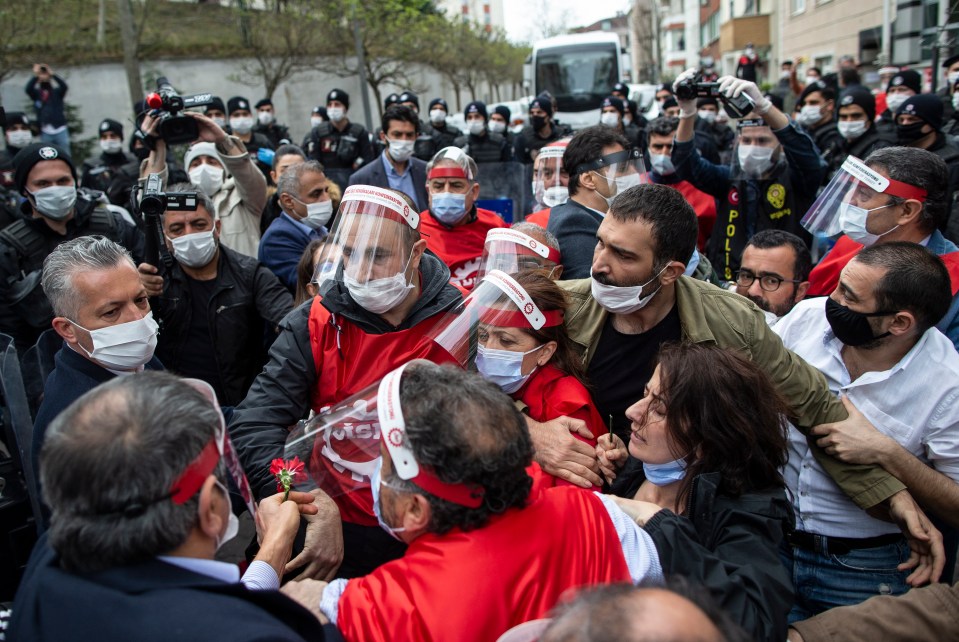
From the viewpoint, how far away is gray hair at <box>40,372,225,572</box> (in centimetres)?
144

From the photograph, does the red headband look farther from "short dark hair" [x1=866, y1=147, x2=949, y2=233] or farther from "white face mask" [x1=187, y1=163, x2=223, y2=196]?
"white face mask" [x1=187, y1=163, x2=223, y2=196]

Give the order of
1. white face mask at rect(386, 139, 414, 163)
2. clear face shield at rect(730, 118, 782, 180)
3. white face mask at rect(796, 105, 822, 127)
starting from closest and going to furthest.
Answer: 1. clear face shield at rect(730, 118, 782, 180)
2. white face mask at rect(386, 139, 414, 163)
3. white face mask at rect(796, 105, 822, 127)

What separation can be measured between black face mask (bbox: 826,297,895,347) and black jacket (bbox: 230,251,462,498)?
152 cm

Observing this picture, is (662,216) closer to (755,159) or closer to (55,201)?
(755,159)

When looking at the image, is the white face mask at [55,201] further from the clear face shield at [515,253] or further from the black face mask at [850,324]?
the black face mask at [850,324]

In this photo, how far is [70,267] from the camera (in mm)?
2801

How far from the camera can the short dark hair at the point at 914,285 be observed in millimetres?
2588

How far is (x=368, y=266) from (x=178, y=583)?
158 centimetres

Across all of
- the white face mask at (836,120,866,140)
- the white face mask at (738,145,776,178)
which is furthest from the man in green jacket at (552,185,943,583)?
the white face mask at (836,120,866,140)

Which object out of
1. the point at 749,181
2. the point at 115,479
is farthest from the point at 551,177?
the point at 115,479

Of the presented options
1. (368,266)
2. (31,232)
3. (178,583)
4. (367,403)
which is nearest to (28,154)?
(31,232)

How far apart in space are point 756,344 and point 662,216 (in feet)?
2.05

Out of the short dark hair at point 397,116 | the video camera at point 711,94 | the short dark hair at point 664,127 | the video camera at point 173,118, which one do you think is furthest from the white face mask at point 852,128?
the video camera at point 173,118

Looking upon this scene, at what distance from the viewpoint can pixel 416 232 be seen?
3.00 meters
